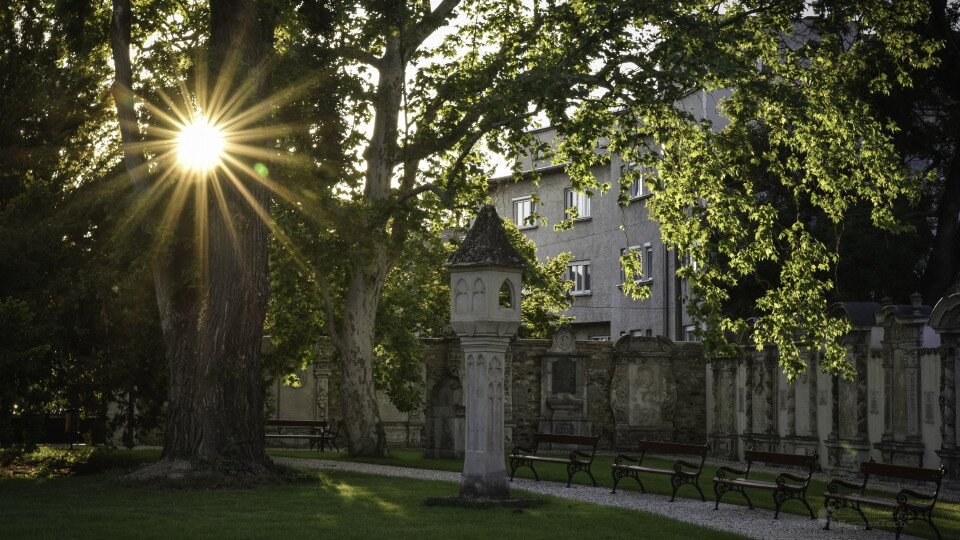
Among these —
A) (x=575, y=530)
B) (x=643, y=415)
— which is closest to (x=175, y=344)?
(x=575, y=530)

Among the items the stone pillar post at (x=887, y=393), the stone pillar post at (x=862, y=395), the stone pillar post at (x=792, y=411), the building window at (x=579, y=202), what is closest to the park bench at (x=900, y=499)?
the stone pillar post at (x=887, y=393)

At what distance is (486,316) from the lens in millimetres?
17172

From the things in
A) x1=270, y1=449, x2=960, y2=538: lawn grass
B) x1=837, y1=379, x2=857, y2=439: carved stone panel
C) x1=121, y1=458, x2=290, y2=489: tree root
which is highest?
x1=837, y1=379, x2=857, y2=439: carved stone panel

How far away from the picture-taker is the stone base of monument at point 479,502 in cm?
1695

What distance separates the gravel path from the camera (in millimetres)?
15625

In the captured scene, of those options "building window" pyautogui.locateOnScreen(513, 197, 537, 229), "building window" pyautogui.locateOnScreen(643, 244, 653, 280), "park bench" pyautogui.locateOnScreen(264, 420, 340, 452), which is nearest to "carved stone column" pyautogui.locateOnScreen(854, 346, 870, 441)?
"park bench" pyautogui.locateOnScreen(264, 420, 340, 452)

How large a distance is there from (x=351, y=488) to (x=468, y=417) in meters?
3.74

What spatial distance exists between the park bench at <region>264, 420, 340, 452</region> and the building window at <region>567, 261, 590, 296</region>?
20.5 metres

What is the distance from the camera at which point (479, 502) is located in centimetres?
1695

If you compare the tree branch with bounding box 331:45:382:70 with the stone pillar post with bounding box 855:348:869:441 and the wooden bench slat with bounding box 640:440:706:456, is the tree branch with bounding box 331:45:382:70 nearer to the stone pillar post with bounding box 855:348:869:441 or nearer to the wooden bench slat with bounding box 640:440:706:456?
the wooden bench slat with bounding box 640:440:706:456

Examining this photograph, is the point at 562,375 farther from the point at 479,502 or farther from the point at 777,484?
the point at 479,502

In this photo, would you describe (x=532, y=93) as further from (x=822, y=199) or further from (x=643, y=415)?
(x=643, y=415)

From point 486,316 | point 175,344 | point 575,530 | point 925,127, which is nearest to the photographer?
point 575,530

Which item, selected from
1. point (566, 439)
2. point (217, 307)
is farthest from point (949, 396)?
point (217, 307)
